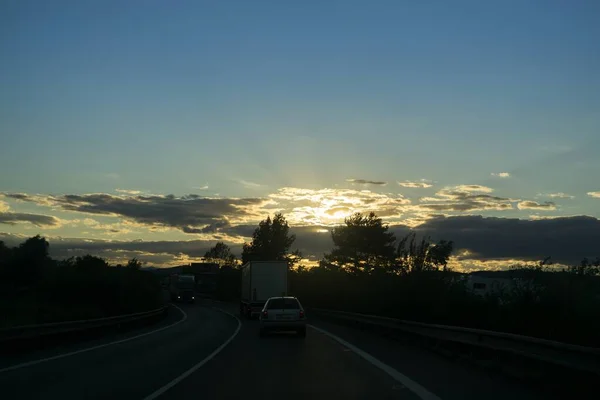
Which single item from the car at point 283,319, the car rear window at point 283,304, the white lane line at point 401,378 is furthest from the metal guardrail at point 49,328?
the white lane line at point 401,378

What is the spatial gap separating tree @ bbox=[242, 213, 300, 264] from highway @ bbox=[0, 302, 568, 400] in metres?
108

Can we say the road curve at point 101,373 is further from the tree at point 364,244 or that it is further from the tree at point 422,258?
the tree at point 364,244

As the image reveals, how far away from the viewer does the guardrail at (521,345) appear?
33.9ft

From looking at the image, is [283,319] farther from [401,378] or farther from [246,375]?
[401,378]

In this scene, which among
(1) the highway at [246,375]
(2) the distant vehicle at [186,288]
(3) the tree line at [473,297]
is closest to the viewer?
(1) the highway at [246,375]

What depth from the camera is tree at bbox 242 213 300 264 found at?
130000 millimetres

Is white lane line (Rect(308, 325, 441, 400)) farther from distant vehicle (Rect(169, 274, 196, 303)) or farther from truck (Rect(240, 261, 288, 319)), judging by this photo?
distant vehicle (Rect(169, 274, 196, 303))

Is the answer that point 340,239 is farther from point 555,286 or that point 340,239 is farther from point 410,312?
point 555,286

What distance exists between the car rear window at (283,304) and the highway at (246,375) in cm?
671

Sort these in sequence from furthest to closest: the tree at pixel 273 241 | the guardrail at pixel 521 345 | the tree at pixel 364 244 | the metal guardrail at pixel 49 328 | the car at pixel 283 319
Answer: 1. the tree at pixel 273 241
2. the tree at pixel 364 244
3. the car at pixel 283 319
4. the metal guardrail at pixel 49 328
5. the guardrail at pixel 521 345

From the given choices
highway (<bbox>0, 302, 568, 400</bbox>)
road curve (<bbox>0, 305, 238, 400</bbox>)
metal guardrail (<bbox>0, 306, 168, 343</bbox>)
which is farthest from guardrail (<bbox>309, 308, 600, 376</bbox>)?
metal guardrail (<bbox>0, 306, 168, 343</bbox>)

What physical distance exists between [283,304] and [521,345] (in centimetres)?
1681

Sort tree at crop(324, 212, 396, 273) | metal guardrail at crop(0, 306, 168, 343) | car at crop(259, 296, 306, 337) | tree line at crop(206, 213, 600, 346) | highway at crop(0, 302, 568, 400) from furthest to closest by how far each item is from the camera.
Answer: tree at crop(324, 212, 396, 273) < car at crop(259, 296, 306, 337) < metal guardrail at crop(0, 306, 168, 343) < tree line at crop(206, 213, 600, 346) < highway at crop(0, 302, 568, 400)

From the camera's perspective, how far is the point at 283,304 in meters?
29.1
